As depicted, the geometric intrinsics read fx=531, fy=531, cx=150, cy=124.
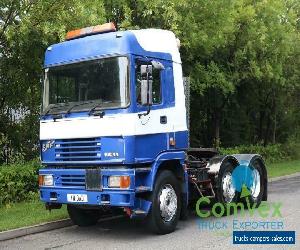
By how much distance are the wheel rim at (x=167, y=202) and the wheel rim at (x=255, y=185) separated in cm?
358

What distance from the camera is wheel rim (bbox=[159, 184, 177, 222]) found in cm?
947

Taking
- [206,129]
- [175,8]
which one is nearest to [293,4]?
[206,129]

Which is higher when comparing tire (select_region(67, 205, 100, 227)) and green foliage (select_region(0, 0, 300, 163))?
green foliage (select_region(0, 0, 300, 163))

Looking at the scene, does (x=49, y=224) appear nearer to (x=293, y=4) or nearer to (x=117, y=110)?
(x=117, y=110)

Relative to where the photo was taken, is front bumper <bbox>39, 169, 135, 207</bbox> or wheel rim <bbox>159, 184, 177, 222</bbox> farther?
wheel rim <bbox>159, 184, 177, 222</bbox>

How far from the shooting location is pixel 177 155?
10000 millimetres

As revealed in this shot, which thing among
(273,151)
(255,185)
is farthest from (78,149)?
(273,151)

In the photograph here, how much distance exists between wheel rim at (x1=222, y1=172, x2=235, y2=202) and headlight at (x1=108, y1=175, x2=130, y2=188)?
3574 mm

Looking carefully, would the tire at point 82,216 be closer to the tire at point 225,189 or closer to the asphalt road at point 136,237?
the asphalt road at point 136,237

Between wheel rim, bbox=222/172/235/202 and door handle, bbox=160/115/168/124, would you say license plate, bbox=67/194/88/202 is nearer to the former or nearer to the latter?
door handle, bbox=160/115/168/124

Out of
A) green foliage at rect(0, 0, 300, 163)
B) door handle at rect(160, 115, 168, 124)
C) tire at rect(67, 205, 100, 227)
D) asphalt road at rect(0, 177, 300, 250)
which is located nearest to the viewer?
asphalt road at rect(0, 177, 300, 250)

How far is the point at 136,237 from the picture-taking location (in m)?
9.49

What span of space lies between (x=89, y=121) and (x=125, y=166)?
3.30 feet

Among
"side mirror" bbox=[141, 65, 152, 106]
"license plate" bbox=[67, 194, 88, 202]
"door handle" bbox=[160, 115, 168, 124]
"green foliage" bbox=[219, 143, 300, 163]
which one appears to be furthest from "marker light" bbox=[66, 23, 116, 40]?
"green foliage" bbox=[219, 143, 300, 163]
